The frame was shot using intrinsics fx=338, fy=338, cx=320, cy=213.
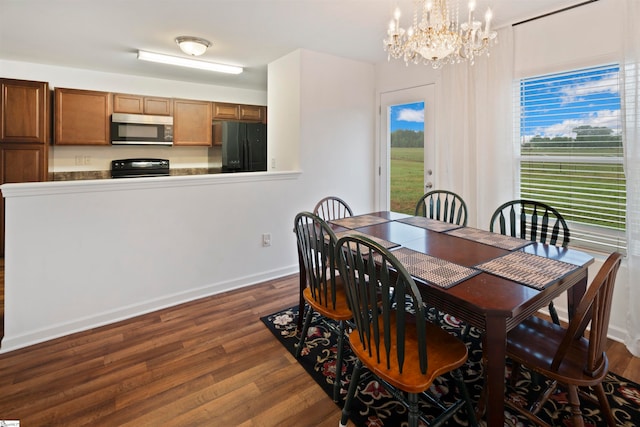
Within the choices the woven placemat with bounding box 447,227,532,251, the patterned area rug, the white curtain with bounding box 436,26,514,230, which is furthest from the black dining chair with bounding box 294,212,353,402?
the white curtain with bounding box 436,26,514,230

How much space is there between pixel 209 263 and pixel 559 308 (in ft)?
9.98

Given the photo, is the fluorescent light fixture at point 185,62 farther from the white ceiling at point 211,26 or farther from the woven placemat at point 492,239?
the woven placemat at point 492,239

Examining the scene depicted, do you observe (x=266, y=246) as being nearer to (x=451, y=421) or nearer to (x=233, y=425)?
(x=233, y=425)

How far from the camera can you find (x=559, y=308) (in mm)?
2756

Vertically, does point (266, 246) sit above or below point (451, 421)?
above

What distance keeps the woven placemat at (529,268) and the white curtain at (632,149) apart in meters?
1.02

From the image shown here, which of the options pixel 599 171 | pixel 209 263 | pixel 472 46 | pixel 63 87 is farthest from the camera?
pixel 63 87

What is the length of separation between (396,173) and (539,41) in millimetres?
1817

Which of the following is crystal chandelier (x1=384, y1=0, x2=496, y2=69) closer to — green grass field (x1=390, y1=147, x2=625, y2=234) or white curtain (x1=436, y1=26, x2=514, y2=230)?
white curtain (x1=436, y1=26, x2=514, y2=230)

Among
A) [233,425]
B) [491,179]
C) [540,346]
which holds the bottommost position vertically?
[233,425]

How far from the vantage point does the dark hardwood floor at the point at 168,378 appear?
1722mm

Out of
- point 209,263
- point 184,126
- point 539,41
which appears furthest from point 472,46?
point 184,126

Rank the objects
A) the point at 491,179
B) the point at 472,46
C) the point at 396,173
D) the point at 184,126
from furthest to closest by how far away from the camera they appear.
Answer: the point at 184,126, the point at 396,173, the point at 491,179, the point at 472,46

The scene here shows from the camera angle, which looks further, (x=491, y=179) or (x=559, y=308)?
(x=491, y=179)
